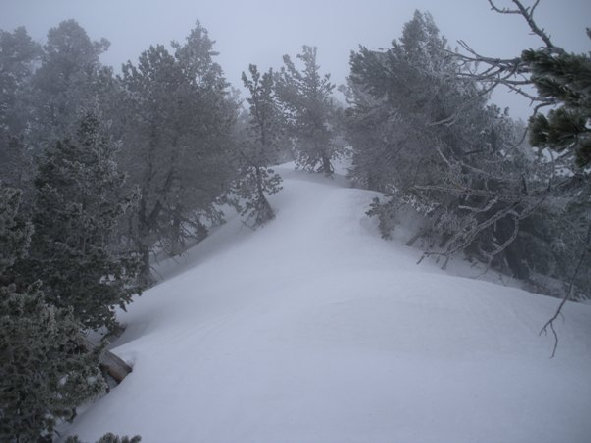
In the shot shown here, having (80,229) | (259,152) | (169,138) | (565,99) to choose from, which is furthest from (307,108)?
(565,99)

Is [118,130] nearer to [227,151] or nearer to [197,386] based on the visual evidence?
[227,151]

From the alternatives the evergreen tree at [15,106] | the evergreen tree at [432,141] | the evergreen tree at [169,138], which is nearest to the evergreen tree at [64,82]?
the evergreen tree at [15,106]

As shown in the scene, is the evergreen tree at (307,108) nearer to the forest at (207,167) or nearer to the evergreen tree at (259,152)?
the forest at (207,167)

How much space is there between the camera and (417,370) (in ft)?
23.0

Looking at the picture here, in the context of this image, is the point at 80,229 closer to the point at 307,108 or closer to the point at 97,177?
the point at 97,177

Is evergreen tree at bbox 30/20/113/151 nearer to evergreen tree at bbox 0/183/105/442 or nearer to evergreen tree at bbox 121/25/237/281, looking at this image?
evergreen tree at bbox 121/25/237/281

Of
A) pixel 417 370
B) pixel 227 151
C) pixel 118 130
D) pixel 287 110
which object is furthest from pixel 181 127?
pixel 417 370

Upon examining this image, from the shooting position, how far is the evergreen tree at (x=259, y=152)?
2083 cm

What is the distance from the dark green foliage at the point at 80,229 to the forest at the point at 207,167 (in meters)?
0.04

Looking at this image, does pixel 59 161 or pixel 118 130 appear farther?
pixel 118 130

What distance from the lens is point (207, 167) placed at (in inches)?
736

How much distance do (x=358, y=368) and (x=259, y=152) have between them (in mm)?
15833

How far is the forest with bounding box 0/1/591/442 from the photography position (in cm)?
539

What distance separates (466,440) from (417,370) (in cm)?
170
